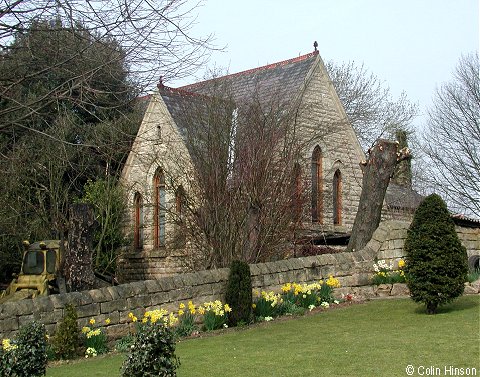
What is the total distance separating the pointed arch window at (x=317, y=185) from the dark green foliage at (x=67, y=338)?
1158cm

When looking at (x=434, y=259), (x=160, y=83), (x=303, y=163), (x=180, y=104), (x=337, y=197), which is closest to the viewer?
(x=160, y=83)

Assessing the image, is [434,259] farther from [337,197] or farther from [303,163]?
[337,197]

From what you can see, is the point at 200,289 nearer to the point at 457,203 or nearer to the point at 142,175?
the point at 142,175

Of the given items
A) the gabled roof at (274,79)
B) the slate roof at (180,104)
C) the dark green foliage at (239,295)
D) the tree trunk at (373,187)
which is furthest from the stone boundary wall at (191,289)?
the gabled roof at (274,79)

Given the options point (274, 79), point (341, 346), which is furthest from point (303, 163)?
point (341, 346)

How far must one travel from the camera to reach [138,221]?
27.4 m

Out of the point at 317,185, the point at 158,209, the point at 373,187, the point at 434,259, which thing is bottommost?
the point at 434,259

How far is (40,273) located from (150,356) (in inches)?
468

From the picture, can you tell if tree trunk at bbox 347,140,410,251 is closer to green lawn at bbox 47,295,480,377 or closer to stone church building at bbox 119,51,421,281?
stone church building at bbox 119,51,421,281

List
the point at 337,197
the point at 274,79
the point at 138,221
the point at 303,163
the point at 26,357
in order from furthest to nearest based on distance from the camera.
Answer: the point at 337,197 → the point at 138,221 → the point at 274,79 → the point at 303,163 → the point at 26,357

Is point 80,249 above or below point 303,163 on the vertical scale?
below

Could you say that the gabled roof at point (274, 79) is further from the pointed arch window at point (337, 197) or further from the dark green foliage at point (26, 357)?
the dark green foliage at point (26, 357)

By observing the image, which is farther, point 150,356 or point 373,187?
point 373,187

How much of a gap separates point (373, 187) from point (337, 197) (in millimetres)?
9341
